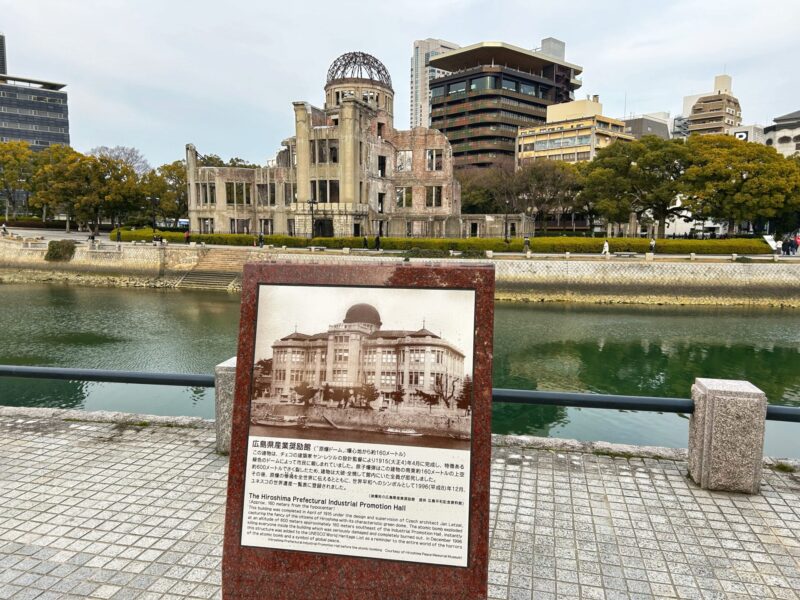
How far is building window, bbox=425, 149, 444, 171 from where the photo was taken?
161 feet

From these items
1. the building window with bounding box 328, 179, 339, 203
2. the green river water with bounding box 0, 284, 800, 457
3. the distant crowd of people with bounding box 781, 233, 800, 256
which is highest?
the building window with bounding box 328, 179, 339, 203

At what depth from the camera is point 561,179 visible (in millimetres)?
55344

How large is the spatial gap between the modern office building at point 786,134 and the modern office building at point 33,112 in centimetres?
11858

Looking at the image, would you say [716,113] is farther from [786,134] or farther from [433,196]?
[433,196]

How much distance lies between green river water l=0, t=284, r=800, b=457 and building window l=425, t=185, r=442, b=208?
18.5m

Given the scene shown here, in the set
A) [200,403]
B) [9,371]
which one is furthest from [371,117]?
[9,371]

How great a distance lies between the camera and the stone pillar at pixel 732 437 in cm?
575

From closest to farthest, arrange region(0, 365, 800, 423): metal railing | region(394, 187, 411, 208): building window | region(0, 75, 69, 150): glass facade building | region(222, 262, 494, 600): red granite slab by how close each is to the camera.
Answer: region(222, 262, 494, 600): red granite slab, region(0, 365, 800, 423): metal railing, region(394, 187, 411, 208): building window, region(0, 75, 69, 150): glass facade building

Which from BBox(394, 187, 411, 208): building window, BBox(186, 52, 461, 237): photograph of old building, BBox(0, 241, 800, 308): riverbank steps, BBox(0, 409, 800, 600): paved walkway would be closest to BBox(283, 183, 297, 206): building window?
BBox(186, 52, 461, 237): photograph of old building

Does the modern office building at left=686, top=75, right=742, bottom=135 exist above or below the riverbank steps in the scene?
above

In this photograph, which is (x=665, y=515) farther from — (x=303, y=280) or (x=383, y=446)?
(x=303, y=280)

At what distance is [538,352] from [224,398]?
1730 centimetres

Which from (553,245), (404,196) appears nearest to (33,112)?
(404,196)

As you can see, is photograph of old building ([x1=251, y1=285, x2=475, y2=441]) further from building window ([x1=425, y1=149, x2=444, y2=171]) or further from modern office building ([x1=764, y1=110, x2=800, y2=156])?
modern office building ([x1=764, y1=110, x2=800, y2=156])
